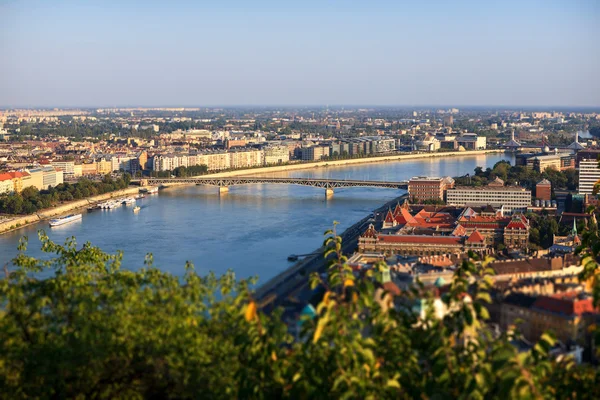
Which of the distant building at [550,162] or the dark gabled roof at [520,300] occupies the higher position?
the dark gabled roof at [520,300]

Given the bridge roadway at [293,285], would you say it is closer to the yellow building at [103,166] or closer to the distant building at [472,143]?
the yellow building at [103,166]

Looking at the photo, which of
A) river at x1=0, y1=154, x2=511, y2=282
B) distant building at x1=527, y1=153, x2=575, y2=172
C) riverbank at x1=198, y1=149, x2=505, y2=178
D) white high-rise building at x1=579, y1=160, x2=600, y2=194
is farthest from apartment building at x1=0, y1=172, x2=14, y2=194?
distant building at x1=527, y1=153, x2=575, y2=172

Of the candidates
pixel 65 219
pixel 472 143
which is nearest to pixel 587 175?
pixel 65 219

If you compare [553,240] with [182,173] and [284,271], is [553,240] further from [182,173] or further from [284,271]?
[182,173]

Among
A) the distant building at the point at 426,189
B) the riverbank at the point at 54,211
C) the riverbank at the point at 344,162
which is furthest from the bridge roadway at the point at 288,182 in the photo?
the riverbank at the point at 344,162

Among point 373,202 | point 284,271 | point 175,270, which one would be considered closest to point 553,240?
point 284,271

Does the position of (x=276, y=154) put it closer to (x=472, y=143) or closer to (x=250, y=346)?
(x=472, y=143)
